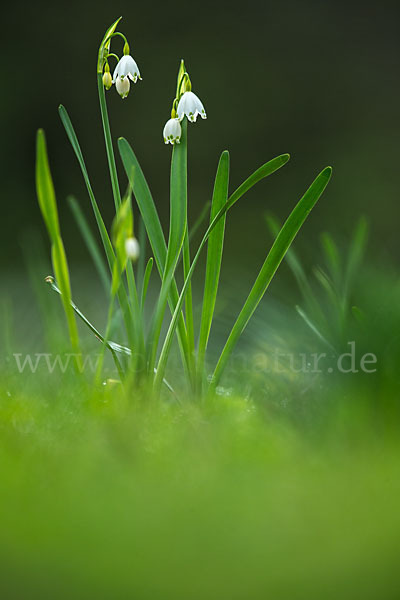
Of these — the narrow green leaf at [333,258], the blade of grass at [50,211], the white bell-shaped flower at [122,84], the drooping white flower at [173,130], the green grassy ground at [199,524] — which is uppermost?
the white bell-shaped flower at [122,84]

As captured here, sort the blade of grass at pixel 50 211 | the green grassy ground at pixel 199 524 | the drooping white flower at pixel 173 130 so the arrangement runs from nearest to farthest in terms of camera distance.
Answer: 1. the green grassy ground at pixel 199 524
2. the blade of grass at pixel 50 211
3. the drooping white flower at pixel 173 130

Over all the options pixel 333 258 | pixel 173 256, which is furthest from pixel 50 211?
pixel 333 258

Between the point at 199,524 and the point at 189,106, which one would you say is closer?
the point at 199,524

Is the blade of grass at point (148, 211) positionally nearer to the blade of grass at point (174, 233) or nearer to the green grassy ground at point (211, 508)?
the blade of grass at point (174, 233)

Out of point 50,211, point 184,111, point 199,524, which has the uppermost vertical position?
point 184,111

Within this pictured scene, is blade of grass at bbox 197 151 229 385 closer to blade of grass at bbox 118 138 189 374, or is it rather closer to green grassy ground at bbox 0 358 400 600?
blade of grass at bbox 118 138 189 374

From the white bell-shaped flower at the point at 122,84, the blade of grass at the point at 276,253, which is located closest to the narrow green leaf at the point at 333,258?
the blade of grass at the point at 276,253

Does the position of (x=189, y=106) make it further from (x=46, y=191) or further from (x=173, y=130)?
(x=46, y=191)

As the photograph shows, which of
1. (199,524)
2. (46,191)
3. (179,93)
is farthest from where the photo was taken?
(179,93)
